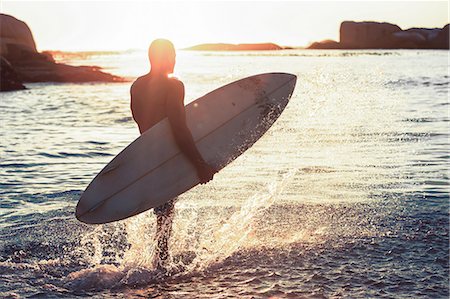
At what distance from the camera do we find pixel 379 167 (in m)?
10.5

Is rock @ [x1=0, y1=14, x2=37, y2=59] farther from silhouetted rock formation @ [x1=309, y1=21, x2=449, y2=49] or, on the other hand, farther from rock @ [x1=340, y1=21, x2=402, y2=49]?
rock @ [x1=340, y1=21, x2=402, y2=49]

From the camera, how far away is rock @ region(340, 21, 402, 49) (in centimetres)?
17450

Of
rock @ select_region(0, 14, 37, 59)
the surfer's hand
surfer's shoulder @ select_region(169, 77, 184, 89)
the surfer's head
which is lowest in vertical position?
the surfer's hand

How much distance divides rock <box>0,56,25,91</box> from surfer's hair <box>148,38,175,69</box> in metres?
29.0

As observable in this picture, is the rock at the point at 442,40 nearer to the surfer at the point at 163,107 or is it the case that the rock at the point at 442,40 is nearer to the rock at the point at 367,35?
the rock at the point at 367,35

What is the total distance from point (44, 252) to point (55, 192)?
281 cm

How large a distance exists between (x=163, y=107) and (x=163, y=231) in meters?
1.25

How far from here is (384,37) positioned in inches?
6845

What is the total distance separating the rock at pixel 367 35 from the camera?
174 meters

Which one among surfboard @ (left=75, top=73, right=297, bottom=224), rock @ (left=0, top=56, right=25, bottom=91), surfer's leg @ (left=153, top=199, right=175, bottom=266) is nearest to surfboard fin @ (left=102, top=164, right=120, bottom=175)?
surfboard @ (left=75, top=73, right=297, bottom=224)

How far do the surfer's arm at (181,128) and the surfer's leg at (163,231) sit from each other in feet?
1.56

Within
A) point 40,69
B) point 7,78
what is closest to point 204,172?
point 7,78

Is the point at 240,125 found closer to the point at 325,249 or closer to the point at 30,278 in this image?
the point at 325,249

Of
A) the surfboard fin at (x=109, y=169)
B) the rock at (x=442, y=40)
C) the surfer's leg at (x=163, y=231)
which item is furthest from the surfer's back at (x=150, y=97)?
the rock at (x=442, y=40)
